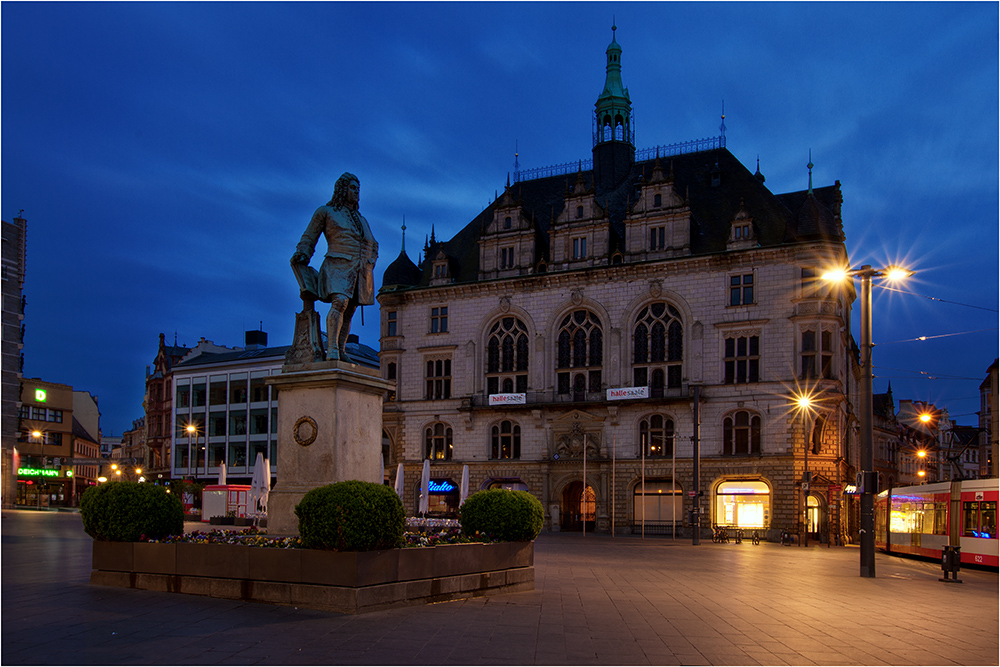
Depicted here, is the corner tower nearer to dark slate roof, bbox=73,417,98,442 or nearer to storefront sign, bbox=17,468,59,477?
storefront sign, bbox=17,468,59,477

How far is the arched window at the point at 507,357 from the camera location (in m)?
54.9

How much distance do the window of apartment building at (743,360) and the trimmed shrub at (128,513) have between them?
38958mm

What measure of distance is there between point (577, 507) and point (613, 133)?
24.4 m

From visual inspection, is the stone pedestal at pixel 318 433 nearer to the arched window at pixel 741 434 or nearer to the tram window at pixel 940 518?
the tram window at pixel 940 518

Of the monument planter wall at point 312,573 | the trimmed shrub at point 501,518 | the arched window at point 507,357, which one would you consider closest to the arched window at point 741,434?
the arched window at point 507,357

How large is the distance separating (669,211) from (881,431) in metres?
50.2

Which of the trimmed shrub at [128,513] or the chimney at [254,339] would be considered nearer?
the trimmed shrub at [128,513]

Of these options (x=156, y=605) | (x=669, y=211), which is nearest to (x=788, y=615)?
(x=156, y=605)

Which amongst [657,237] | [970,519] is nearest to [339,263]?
[970,519]

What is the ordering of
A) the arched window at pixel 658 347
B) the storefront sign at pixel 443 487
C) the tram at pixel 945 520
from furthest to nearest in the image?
1. the storefront sign at pixel 443 487
2. the arched window at pixel 658 347
3. the tram at pixel 945 520

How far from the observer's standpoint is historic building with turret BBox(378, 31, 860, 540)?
155ft

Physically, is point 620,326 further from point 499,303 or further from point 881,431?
point 881,431

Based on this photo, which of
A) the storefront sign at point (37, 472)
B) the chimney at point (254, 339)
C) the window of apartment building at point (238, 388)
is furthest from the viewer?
the chimney at point (254, 339)

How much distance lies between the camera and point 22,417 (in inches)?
3246
